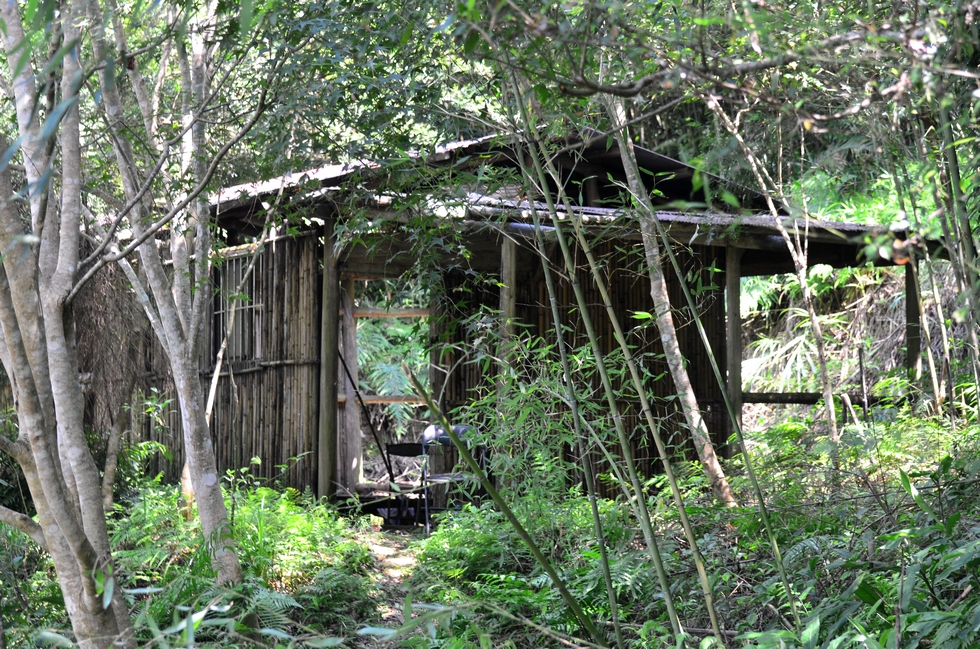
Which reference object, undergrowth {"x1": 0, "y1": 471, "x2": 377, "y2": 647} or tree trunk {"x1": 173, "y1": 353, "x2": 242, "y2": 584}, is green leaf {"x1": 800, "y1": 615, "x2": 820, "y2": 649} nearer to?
undergrowth {"x1": 0, "y1": 471, "x2": 377, "y2": 647}

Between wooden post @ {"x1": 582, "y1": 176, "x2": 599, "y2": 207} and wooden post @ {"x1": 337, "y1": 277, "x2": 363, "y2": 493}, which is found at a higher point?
wooden post @ {"x1": 582, "y1": 176, "x2": 599, "y2": 207}

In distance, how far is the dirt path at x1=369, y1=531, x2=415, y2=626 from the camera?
210 inches

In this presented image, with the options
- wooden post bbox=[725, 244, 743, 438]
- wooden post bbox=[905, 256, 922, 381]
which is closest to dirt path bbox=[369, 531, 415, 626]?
wooden post bbox=[725, 244, 743, 438]

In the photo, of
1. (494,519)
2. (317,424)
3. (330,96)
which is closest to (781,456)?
(494,519)

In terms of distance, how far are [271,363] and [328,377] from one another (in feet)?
3.19

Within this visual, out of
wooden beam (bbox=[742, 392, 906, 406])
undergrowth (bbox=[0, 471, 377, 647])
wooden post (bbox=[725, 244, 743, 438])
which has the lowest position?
undergrowth (bbox=[0, 471, 377, 647])

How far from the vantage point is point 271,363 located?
823 centimetres

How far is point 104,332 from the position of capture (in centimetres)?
775

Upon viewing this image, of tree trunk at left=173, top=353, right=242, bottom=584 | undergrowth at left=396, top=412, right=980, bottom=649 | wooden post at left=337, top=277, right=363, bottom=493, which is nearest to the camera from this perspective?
undergrowth at left=396, top=412, right=980, bottom=649

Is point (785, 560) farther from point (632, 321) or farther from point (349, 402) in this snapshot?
point (349, 402)

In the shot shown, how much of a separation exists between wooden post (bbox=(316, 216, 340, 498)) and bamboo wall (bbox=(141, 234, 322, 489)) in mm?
318

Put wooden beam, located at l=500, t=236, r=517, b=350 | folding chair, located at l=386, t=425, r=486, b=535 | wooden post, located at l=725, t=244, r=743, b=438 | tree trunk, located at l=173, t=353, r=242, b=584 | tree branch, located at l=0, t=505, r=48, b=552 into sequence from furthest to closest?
wooden post, located at l=725, t=244, r=743, b=438 < folding chair, located at l=386, t=425, r=486, b=535 < wooden beam, located at l=500, t=236, r=517, b=350 < tree trunk, located at l=173, t=353, r=242, b=584 < tree branch, located at l=0, t=505, r=48, b=552

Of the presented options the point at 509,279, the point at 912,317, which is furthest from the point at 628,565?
the point at 912,317

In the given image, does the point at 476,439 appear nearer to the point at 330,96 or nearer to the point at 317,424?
the point at 330,96
